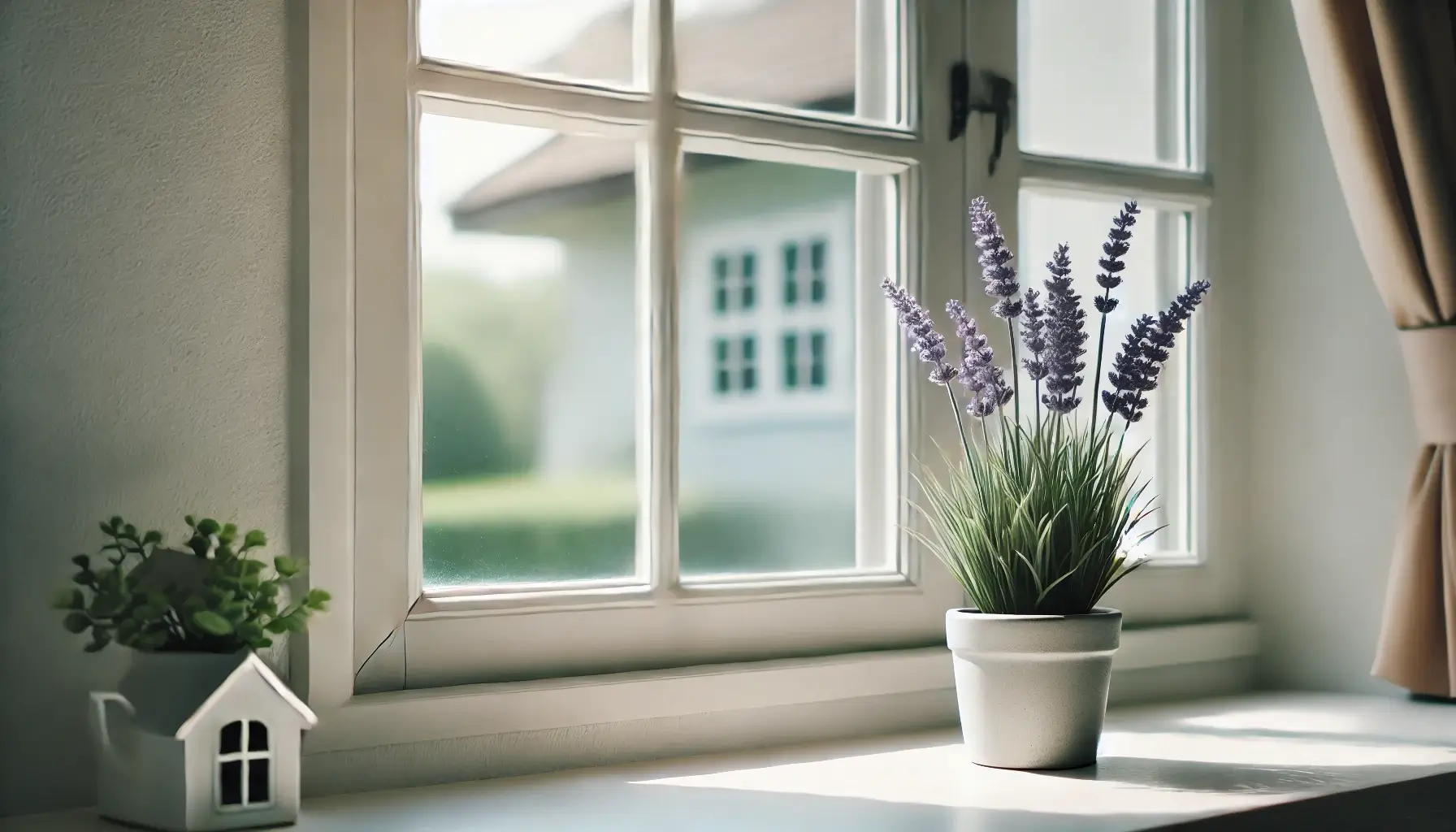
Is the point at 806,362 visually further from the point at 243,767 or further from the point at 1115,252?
the point at 243,767

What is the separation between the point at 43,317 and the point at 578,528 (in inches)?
22.5

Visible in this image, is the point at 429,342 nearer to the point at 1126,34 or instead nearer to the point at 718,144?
the point at 718,144

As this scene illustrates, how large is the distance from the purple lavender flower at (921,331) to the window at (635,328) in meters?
0.25

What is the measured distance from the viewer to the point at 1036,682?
1.35 m

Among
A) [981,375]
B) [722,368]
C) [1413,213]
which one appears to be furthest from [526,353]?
[1413,213]

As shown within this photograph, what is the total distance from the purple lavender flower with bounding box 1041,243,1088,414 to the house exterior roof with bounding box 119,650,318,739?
2.64 ft

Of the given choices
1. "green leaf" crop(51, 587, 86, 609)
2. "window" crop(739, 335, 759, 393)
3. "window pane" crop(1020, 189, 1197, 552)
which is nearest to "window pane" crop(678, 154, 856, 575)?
"window" crop(739, 335, 759, 393)

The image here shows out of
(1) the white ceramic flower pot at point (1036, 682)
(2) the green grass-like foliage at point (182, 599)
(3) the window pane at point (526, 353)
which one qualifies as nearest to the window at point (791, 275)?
(3) the window pane at point (526, 353)

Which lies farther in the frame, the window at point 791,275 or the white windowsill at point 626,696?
the window at point 791,275

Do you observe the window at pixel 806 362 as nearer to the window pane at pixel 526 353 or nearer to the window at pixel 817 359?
the window at pixel 817 359

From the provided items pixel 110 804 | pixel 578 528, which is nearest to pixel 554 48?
pixel 578 528

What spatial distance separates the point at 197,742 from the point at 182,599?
11cm

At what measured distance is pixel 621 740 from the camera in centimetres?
142

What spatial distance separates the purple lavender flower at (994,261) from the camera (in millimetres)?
1373
